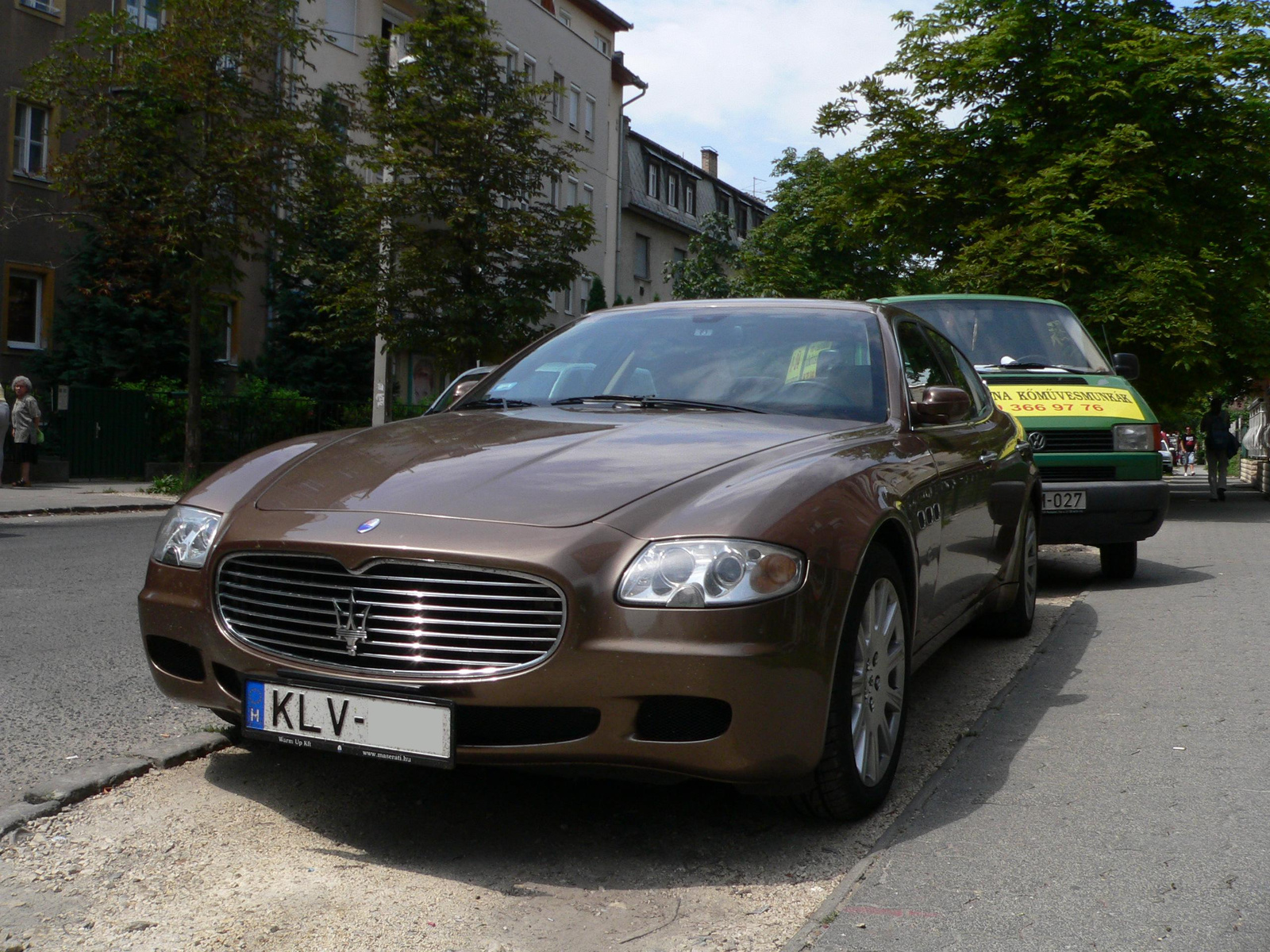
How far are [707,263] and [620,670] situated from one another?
143ft

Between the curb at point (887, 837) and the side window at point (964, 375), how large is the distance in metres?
1.23

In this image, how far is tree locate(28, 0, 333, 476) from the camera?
1908cm

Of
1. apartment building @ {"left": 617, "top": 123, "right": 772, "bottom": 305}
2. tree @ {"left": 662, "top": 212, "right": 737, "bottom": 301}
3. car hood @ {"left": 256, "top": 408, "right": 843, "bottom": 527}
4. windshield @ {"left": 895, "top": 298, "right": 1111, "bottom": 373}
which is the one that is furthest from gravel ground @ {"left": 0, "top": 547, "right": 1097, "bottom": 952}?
apartment building @ {"left": 617, "top": 123, "right": 772, "bottom": 305}

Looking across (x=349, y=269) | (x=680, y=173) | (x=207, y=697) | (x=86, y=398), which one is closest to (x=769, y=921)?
(x=207, y=697)

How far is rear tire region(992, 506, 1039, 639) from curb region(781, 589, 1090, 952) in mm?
639

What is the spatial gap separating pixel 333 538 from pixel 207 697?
0.65 metres

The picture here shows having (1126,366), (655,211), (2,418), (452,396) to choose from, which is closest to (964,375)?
(452,396)

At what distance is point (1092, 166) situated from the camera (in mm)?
20219

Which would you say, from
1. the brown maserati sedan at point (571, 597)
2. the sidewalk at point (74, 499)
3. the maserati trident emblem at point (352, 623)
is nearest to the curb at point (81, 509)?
the sidewalk at point (74, 499)

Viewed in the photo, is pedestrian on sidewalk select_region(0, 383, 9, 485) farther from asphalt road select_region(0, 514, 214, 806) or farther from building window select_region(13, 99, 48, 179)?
building window select_region(13, 99, 48, 179)

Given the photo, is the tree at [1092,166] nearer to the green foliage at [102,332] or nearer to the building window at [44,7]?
the green foliage at [102,332]

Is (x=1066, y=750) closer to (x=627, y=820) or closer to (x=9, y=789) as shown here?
(x=627, y=820)

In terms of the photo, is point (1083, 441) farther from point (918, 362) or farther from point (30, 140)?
point (30, 140)

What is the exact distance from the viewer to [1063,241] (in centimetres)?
1978
